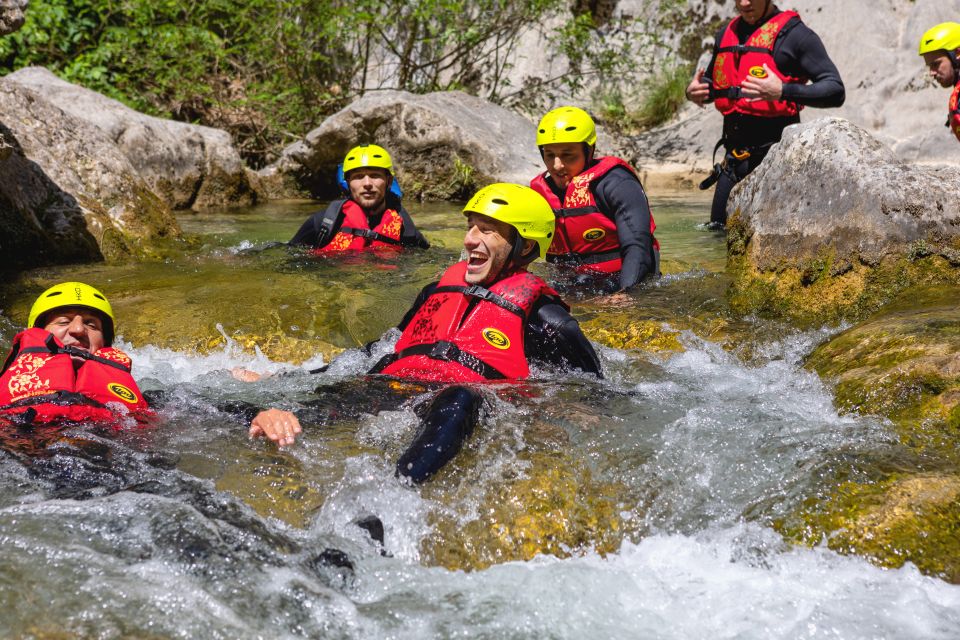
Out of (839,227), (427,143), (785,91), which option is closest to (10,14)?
(785,91)

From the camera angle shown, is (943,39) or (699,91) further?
(943,39)

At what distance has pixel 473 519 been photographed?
314 centimetres

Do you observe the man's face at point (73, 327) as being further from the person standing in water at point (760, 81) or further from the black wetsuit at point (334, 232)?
the person standing in water at point (760, 81)

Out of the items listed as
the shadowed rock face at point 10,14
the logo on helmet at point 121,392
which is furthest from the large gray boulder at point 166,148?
the logo on helmet at point 121,392

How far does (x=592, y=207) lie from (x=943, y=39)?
10.7ft

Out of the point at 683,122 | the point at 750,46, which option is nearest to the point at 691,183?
the point at 683,122

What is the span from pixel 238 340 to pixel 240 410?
1.84 m

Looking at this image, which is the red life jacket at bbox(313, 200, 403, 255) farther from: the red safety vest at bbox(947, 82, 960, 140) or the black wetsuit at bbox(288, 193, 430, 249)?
the red safety vest at bbox(947, 82, 960, 140)

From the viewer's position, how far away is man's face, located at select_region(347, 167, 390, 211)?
792 cm

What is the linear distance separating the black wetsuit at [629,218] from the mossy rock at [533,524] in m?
2.81

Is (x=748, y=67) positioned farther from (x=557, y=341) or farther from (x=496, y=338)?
(x=496, y=338)

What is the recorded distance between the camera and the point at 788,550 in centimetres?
303

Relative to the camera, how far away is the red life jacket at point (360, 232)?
7812mm

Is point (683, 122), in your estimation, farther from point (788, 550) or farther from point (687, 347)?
point (788, 550)
